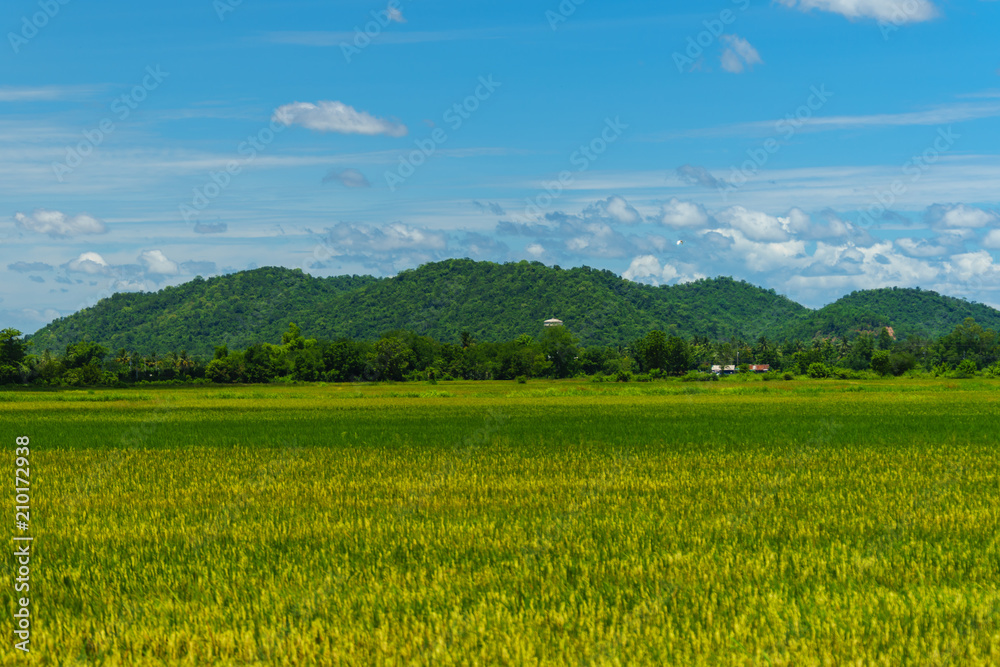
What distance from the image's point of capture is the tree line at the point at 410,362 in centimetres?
12175

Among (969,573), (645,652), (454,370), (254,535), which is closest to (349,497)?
(254,535)

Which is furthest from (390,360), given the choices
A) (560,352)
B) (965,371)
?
(965,371)

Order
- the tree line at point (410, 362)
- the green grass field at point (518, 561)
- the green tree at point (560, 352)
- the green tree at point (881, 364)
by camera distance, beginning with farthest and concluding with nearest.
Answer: the green tree at point (560, 352)
the green tree at point (881, 364)
the tree line at point (410, 362)
the green grass field at point (518, 561)

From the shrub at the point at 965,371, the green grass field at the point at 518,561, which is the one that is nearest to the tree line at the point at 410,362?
the shrub at the point at 965,371

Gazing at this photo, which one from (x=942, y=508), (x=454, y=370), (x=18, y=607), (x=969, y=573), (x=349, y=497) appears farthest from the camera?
(x=454, y=370)

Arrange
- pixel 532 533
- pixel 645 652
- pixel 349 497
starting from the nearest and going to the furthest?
pixel 645 652
pixel 532 533
pixel 349 497

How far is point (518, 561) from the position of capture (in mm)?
A: 9938

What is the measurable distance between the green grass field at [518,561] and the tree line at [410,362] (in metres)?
112

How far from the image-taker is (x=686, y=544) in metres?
10.7

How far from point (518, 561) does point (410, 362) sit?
13610 cm

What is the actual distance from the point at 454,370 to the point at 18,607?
139 metres

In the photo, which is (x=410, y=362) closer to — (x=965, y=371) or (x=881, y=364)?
(x=881, y=364)

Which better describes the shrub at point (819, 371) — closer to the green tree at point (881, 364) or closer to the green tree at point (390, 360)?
the green tree at point (881, 364)

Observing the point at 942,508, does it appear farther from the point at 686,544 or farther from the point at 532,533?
the point at 532,533
